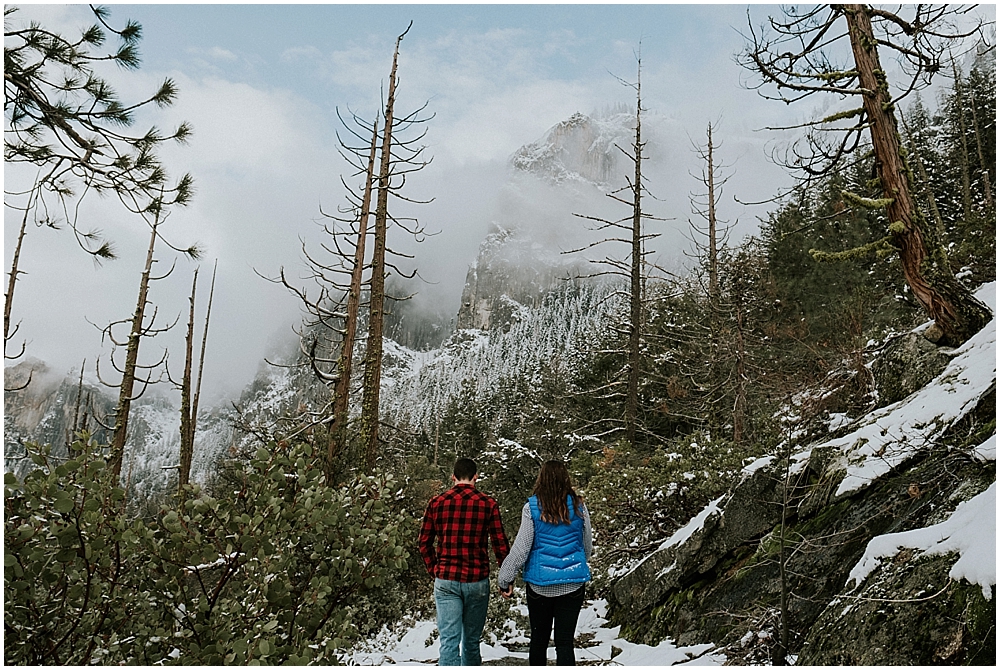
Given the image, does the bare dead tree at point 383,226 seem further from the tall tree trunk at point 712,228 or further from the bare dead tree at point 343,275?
the tall tree trunk at point 712,228

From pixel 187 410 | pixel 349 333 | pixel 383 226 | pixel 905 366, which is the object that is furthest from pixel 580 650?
pixel 187 410

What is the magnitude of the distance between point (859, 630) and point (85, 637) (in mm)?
4009

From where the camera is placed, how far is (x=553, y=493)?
416 centimetres

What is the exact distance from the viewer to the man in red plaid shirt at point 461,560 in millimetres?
4297

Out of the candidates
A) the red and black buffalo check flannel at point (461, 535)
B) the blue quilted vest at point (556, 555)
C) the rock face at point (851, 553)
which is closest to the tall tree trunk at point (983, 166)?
the rock face at point (851, 553)

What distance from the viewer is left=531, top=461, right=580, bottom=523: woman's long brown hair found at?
4148 millimetres

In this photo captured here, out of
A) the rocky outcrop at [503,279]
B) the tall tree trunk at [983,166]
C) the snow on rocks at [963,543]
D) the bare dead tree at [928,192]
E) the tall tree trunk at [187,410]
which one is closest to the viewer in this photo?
the snow on rocks at [963,543]

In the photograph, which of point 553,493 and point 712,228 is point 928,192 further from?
point 553,493

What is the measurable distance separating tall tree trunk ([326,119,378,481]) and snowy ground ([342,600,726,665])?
9.55 feet

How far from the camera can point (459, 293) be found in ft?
413

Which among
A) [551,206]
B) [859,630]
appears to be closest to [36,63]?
[859,630]

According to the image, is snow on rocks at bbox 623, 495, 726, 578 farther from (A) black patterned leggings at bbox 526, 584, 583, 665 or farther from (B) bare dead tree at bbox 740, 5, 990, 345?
(A) black patterned leggings at bbox 526, 584, 583, 665

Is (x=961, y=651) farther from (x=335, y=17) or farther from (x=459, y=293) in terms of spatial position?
(x=459, y=293)

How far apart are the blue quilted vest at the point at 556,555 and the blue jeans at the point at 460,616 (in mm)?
443
